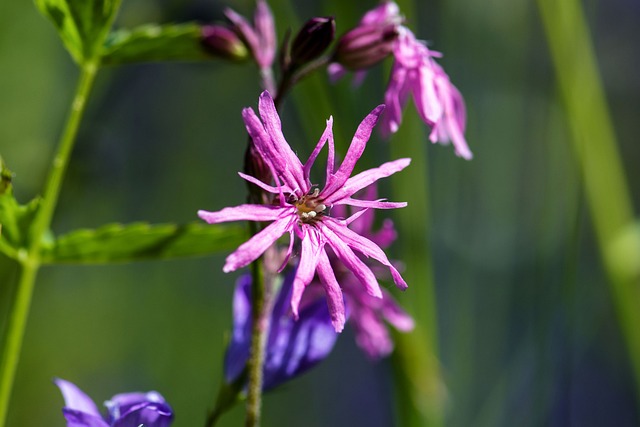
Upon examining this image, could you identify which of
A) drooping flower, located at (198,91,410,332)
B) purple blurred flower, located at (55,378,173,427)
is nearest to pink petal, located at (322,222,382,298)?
drooping flower, located at (198,91,410,332)

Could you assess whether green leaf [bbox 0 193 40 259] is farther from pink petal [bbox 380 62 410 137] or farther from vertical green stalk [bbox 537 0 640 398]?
vertical green stalk [bbox 537 0 640 398]

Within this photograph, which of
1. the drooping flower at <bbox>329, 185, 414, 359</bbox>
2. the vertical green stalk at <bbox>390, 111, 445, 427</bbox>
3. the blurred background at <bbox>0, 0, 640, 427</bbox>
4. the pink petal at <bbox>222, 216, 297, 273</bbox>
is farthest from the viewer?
the blurred background at <bbox>0, 0, 640, 427</bbox>

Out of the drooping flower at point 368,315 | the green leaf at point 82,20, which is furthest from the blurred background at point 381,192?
the green leaf at point 82,20

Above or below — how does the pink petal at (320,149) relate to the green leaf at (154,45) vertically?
below

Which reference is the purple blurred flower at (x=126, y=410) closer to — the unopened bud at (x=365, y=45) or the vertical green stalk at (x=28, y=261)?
the vertical green stalk at (x=28, y=261)

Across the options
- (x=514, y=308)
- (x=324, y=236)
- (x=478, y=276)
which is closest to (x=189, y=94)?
(x=478, y=276)

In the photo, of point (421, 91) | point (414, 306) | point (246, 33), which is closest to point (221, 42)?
point (246, 33)
